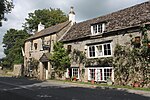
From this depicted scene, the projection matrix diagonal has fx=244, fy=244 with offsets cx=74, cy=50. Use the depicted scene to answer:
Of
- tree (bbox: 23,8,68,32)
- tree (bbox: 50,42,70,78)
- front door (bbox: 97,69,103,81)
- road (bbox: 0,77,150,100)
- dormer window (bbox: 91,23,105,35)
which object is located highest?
tree (bbox: 23,8,68,32)

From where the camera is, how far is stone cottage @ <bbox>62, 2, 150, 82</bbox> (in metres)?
24.6

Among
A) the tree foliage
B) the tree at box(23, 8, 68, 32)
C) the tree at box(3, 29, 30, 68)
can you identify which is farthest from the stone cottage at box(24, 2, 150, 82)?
the tree at box(3, 29, 30, 68)

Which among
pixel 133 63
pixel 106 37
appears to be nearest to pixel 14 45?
pixel 106 37

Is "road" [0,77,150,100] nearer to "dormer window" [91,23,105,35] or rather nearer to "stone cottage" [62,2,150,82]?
"stone cottage" [62,2,150,82]

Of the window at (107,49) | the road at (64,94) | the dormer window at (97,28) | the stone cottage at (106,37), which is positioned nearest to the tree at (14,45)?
the stone cottage at (106,37)

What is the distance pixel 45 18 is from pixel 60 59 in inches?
1349

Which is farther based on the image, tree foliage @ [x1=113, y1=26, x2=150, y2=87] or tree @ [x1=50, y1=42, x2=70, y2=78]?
tree @ [x1=50, y1=42, x2=70, y2=78]

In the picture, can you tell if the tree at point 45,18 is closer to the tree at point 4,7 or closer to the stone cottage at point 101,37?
the stone cottage at point 101,37

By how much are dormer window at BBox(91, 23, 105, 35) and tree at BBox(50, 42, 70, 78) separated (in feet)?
18.4

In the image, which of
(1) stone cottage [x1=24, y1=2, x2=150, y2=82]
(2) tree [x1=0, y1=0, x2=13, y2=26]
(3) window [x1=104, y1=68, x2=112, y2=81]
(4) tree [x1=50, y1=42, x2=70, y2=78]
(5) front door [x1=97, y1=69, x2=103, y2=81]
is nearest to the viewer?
(2) tree [x1=0, y1=0, x2=13, y2=26]

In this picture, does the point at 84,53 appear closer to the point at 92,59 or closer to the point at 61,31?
the point at 92,59

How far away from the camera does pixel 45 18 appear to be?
6488 centimetres

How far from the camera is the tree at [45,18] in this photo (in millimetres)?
63606

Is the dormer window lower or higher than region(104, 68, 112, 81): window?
higher
